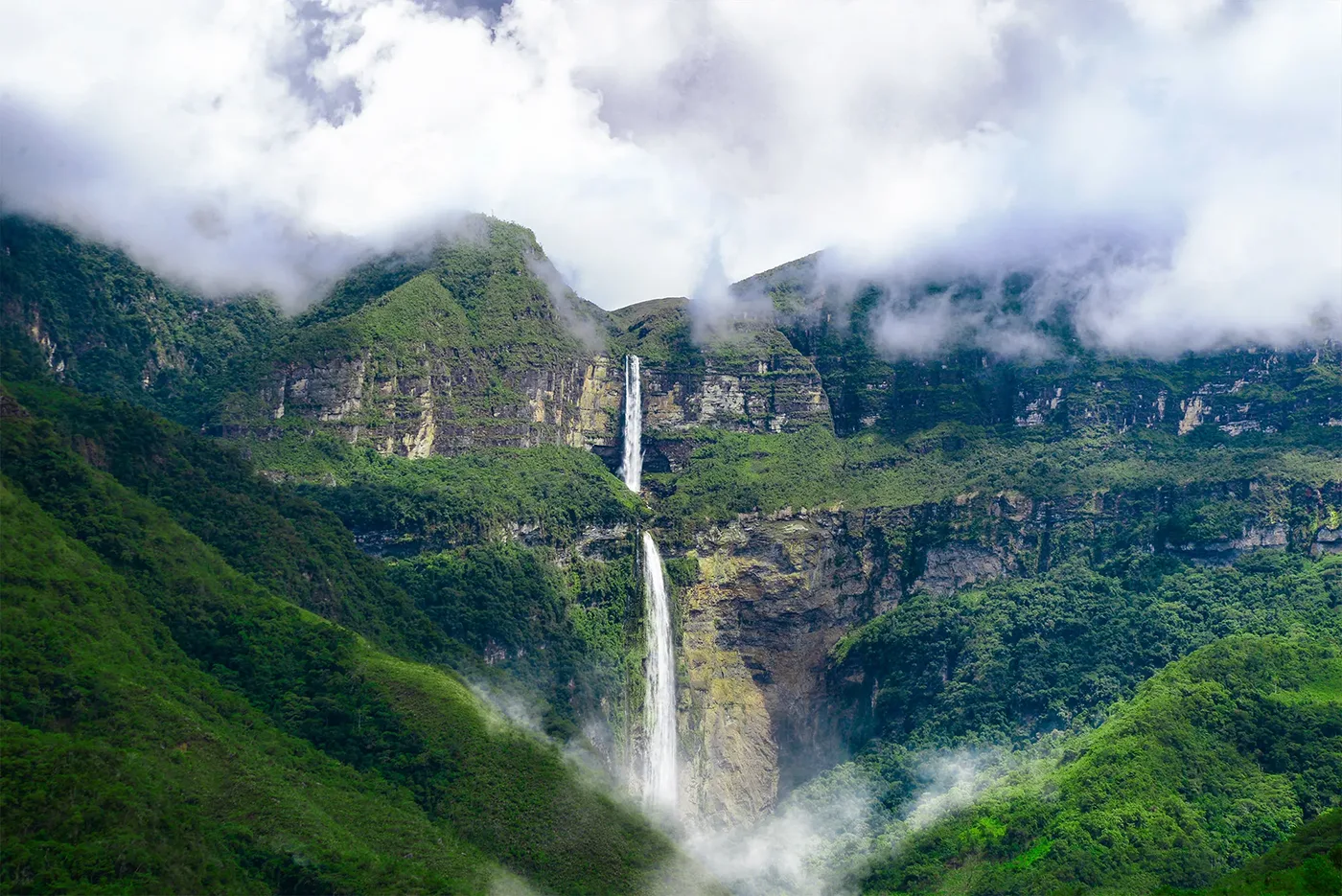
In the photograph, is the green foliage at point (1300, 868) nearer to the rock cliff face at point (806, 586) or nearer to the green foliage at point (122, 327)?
the rock cliff face at point (806, 586)

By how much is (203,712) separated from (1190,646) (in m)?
54.1

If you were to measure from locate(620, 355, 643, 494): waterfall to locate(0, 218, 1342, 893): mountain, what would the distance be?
86 centimetres

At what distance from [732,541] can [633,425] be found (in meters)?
15.7

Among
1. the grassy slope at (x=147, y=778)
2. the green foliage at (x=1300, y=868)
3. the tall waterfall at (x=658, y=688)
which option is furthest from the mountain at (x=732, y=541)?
the green foliage at (x=1300, y=868)

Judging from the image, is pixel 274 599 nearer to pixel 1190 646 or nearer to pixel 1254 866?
pixel 1254 866

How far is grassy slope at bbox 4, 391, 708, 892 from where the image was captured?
200 feet

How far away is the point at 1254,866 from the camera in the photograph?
5759 centimetres

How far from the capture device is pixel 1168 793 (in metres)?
71.1

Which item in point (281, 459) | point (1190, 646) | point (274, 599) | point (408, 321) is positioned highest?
point (408, 321)

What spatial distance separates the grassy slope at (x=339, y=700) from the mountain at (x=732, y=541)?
0.18 m

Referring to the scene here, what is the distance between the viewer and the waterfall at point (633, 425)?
11250 centimetres

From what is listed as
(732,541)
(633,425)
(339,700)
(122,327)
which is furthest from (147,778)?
(633,425)

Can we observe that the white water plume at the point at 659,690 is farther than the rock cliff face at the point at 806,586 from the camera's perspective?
No

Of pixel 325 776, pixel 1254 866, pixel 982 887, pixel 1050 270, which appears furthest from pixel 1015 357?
pixel 325 776
